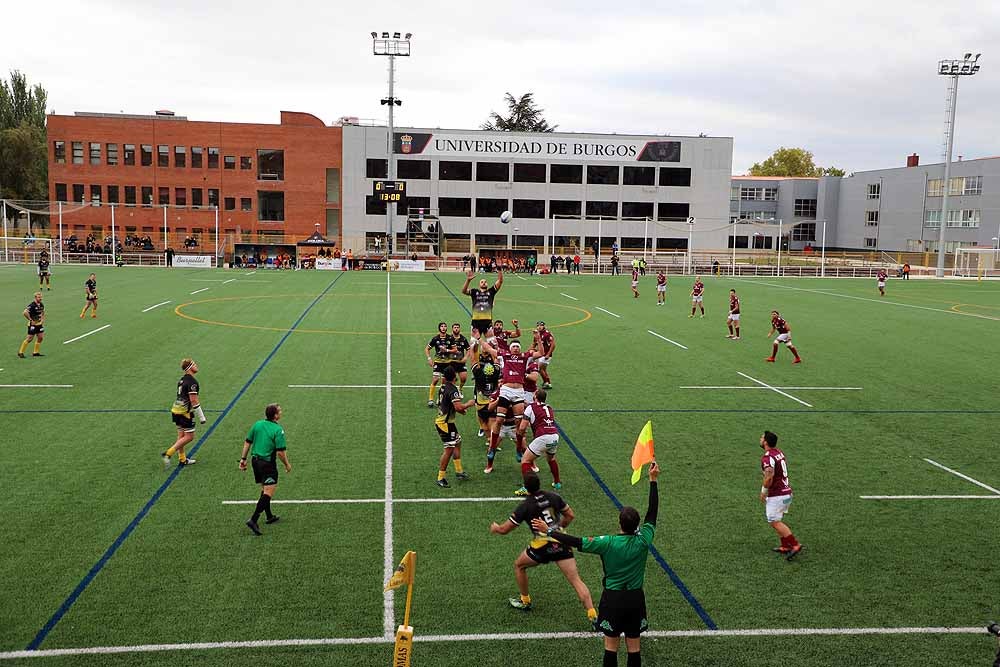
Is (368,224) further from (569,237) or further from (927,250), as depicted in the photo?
(927,250)

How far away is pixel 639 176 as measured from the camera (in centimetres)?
8694

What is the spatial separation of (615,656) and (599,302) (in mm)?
36340

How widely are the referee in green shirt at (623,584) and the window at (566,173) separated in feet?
268

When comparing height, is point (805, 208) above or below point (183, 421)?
above

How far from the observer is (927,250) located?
90625 mm

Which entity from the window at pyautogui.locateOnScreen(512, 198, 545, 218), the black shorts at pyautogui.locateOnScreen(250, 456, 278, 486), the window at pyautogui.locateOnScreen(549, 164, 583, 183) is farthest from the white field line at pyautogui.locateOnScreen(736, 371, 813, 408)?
the window at pyautogui.locateOnScreen(549, 164, 583, 183)

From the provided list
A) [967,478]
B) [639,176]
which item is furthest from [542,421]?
[639,176]

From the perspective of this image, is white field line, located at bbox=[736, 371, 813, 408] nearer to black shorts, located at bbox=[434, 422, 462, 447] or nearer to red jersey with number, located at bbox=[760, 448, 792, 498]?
red jersey with number, located at bbox=[760, 448, 792, 498]

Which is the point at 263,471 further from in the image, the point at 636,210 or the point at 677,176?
the point at 677,176

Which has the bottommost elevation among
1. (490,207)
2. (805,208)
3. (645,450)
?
(645,450)

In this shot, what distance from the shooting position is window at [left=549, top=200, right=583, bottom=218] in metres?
86.8

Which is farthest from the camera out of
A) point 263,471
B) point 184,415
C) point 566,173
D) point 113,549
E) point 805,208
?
point 805,208

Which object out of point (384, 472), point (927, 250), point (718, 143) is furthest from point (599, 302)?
point (927, 250)

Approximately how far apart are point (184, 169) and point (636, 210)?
4931 centimetres
